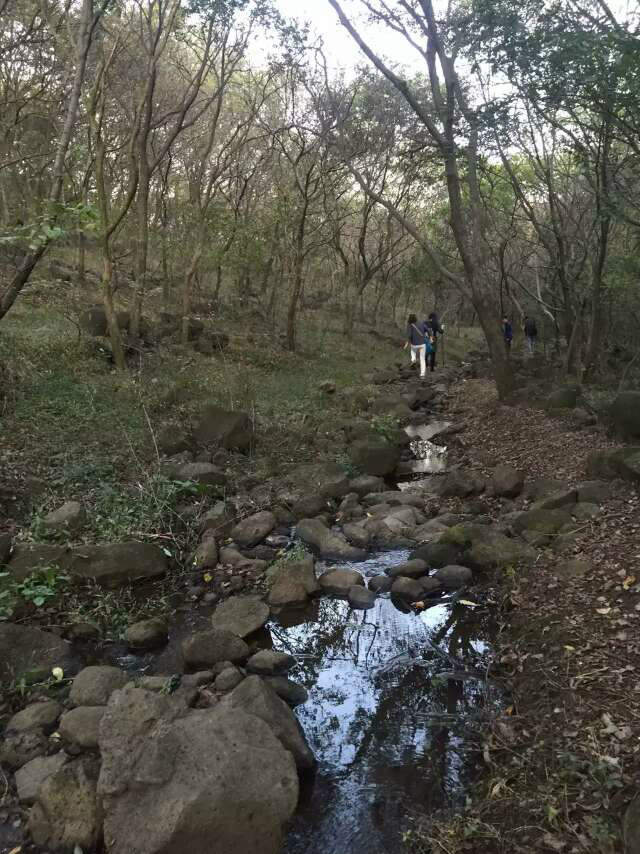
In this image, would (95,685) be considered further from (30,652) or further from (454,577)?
(454,577)

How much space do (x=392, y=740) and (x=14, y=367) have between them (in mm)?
9216

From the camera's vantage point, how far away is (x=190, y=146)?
906 inches

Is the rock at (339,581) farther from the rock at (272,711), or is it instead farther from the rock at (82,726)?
the rock at (82,726)

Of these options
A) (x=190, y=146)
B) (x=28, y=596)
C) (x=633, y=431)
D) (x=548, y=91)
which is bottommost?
(x=28, y=596)

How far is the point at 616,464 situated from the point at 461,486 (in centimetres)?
215

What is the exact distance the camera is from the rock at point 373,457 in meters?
10.1

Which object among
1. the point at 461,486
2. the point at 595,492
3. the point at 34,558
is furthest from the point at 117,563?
the point at 595,492

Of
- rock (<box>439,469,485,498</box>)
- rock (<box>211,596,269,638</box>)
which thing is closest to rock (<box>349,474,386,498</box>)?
rock (<box>439,469,485,498</box>)

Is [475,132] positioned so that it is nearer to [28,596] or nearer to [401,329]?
[28,596]

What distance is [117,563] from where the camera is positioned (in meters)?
6.24

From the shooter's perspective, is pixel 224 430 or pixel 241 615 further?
pixel 224 430

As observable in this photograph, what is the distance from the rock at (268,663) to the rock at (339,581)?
4.48ft

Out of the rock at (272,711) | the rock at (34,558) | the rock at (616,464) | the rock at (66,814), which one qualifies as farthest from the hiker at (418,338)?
the rock at (66,814)

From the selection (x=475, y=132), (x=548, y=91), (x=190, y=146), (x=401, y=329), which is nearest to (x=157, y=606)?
(x=548, y=91)
